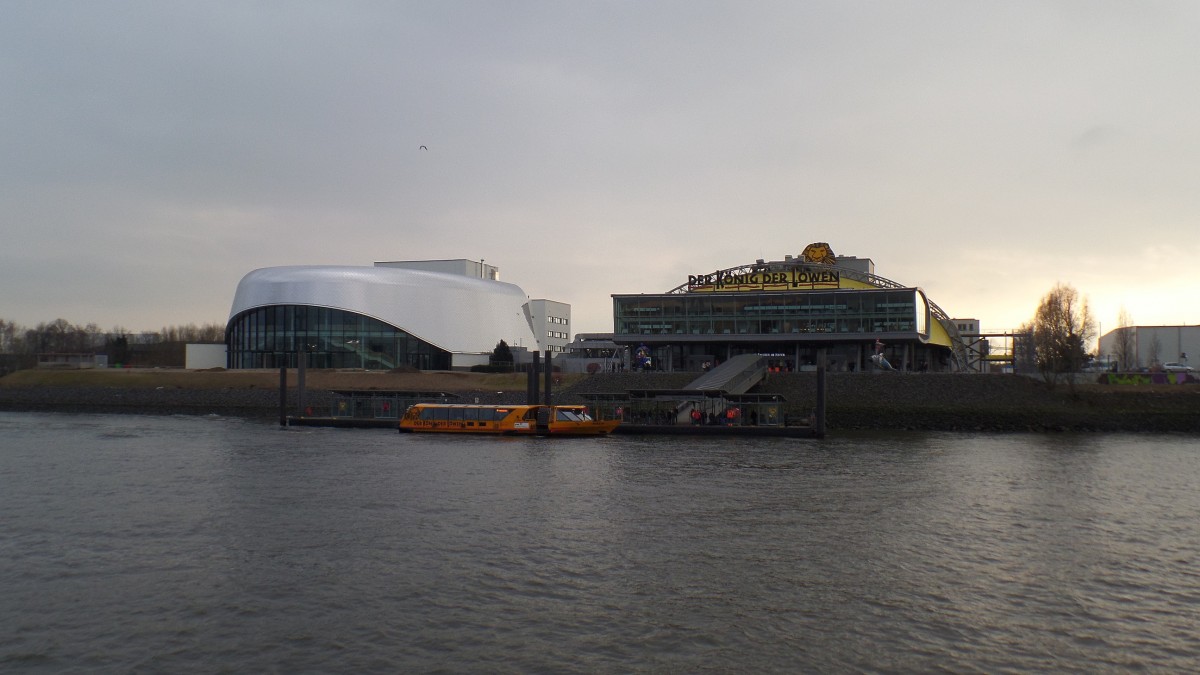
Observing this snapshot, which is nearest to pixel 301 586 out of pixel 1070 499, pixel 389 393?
pixel 1070 499

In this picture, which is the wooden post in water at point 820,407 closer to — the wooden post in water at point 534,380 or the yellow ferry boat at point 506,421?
the yellow ferry boat at point 506,421

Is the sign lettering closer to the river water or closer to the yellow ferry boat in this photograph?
the yellow ferry boat

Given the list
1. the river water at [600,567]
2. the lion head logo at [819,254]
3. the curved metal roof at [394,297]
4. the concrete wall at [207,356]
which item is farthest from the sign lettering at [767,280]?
the concrete wall at [207,356]

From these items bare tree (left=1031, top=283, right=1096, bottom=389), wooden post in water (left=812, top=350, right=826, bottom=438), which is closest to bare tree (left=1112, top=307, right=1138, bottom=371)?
bare tree (left=1031, top=283, right=1096, bottom=389)

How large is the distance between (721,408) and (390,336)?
53.7m

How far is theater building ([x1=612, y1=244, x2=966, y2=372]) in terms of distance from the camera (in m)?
72.6

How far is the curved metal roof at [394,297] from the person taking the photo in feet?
313

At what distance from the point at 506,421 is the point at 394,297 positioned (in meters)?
50.4

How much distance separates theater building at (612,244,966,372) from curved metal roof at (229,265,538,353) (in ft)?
89.9

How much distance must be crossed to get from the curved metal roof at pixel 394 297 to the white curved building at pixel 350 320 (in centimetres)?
11

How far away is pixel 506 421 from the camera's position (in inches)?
1987

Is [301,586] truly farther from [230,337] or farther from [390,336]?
[230,337]

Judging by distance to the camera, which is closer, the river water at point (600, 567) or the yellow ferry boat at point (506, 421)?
the river water at point (600, 567)

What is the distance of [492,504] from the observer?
26516 mm
